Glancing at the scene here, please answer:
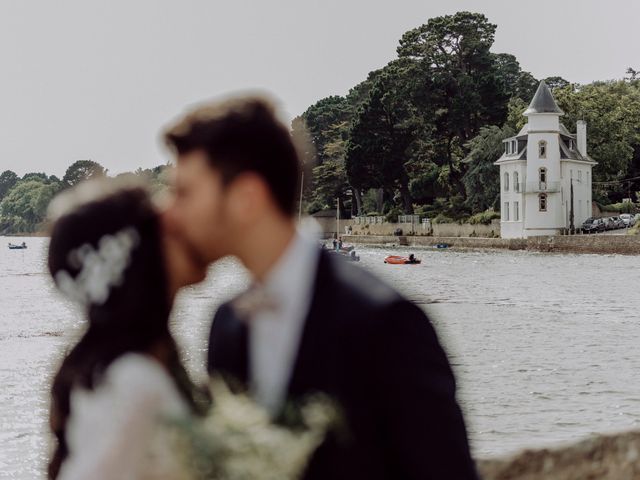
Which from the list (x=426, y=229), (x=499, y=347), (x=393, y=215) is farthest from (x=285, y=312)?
(x=393, y=215)

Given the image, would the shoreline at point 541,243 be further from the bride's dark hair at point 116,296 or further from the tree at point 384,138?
the bride's dark hair at point 116,296

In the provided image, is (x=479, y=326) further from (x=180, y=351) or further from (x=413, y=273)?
(x=180, y=351)

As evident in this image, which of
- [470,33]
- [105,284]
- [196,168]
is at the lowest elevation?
[105,284]

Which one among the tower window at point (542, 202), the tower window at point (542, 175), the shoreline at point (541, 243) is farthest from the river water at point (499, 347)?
the tower window at point (542, 175)

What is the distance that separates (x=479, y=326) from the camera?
31.4 m

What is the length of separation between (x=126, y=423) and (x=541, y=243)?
77302 millimetres

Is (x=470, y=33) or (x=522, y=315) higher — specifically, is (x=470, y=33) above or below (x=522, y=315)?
above

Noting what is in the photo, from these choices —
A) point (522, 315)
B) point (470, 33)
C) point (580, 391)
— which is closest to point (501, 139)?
point (470, 33)

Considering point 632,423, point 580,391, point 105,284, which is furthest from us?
point 580,391

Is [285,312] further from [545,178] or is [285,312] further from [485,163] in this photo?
[485,163]

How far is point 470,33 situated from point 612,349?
71774 millimetres

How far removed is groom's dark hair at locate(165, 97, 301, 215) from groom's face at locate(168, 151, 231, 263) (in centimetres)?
2

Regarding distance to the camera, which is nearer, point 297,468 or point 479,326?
point 297,468

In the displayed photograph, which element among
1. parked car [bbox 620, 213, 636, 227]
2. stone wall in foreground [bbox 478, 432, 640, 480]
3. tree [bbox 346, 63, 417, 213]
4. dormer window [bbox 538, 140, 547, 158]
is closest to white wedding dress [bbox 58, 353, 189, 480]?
stone wall in foreground [bbox 478, 432, 640, 480]
